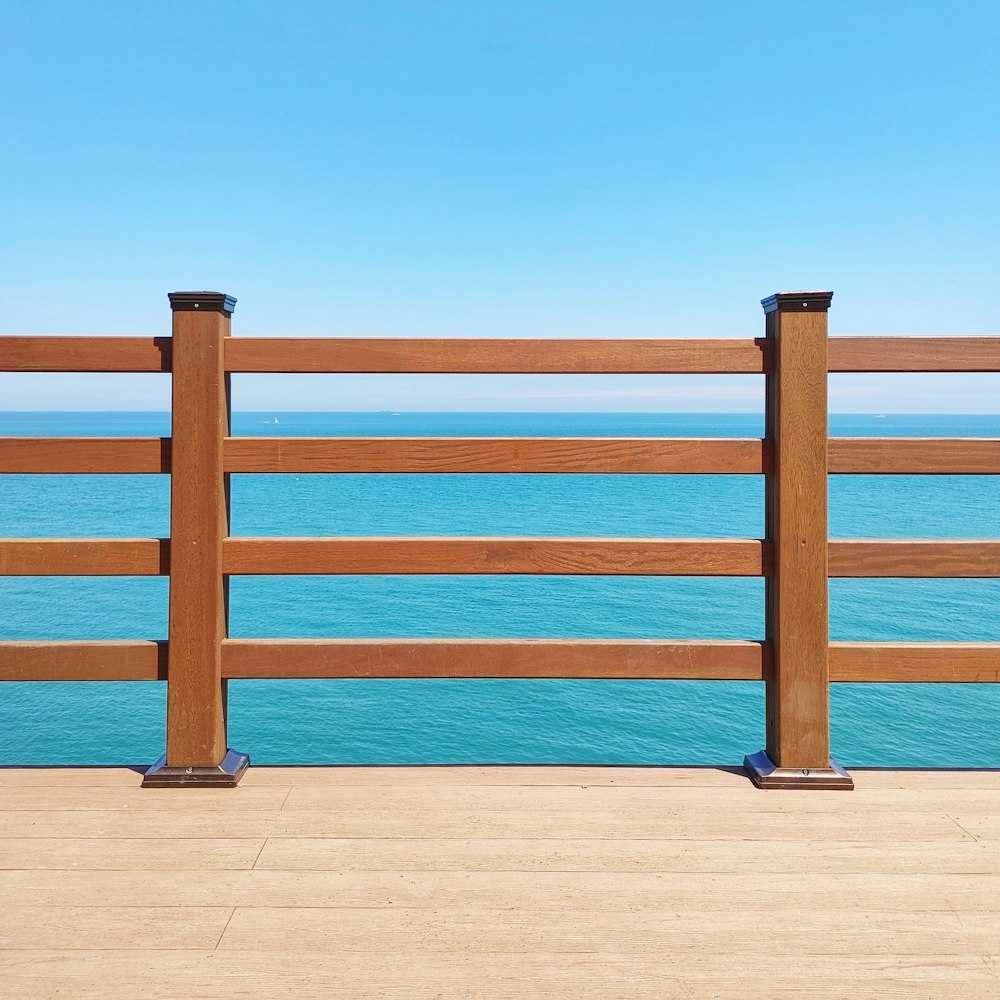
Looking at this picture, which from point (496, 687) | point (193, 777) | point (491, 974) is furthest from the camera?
point (496, 687)

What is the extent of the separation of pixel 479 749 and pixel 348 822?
1002cm

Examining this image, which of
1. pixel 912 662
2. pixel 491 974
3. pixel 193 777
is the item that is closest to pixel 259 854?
pixel 193 777

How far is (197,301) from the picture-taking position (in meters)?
2.25

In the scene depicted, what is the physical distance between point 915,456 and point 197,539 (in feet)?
7.12

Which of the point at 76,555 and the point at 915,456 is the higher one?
the point at 915,456

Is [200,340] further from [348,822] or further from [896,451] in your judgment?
[896,451]

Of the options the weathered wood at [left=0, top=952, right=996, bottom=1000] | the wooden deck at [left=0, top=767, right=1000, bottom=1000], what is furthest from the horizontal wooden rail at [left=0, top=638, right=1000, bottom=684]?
the weathered wood at [left=0, top=952, right=996, bottom=1000]

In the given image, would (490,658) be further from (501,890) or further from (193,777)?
(193,777)

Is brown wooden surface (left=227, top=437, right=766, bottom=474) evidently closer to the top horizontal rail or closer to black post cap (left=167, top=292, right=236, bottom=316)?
the top horizontal rail

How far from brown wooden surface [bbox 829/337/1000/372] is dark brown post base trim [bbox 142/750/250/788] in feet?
7.06

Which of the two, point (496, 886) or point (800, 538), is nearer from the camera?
point (496, 886)

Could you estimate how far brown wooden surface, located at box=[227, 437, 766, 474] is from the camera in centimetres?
227

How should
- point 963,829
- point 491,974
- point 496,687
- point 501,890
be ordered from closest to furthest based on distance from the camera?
1. point 491,974
2. point 501,890
3. point 963,829
4. point 496,687

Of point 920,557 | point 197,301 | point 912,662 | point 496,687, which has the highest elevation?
point 197,301
